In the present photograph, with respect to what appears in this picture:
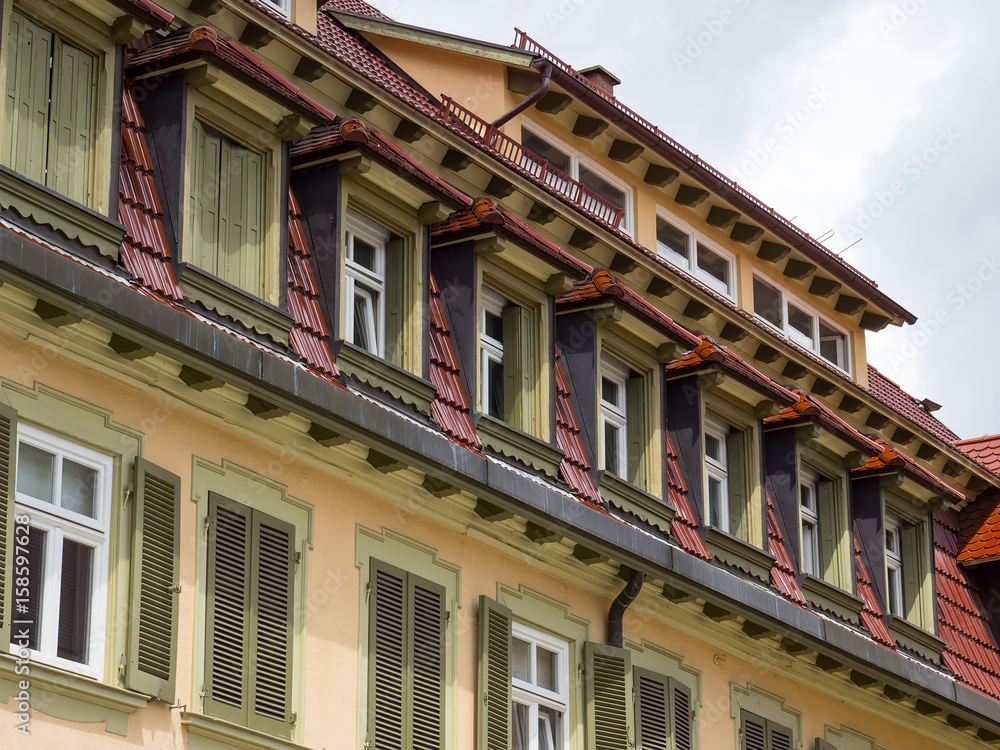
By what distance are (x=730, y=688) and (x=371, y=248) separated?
608 cm

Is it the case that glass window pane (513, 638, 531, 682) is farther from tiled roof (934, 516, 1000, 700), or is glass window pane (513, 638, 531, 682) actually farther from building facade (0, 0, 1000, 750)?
tiled roof (934, 516, 1000, 700)

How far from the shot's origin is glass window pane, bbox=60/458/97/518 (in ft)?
41.7

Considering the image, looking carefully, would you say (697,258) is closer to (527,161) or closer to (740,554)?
(527,161)

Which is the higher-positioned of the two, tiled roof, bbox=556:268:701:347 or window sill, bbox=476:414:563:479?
tiled roof, bbox=556:268:701:347

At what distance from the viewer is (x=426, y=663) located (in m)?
15.4

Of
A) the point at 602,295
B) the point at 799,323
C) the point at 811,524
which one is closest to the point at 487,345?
the point at 602,295

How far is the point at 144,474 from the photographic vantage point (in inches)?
519

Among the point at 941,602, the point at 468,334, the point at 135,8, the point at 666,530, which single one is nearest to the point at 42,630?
the point at 135,8

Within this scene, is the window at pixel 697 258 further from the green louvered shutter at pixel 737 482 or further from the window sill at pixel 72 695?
the window sill at pixel 72 695

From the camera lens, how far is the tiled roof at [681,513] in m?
18.8

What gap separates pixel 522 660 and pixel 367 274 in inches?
139

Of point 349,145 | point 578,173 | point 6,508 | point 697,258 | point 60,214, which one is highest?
point 578,173

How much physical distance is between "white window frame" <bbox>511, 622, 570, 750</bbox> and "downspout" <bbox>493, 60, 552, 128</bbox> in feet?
19.8

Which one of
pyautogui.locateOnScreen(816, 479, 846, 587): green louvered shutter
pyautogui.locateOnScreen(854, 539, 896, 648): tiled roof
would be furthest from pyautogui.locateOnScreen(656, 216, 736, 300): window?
pyautogui.locateOnScreen(854, 539, 896, 648): tiled roof
